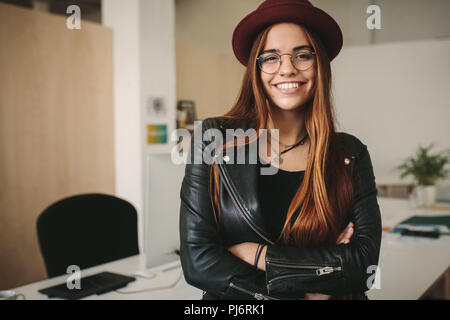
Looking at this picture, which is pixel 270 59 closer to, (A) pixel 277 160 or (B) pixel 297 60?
(B) pixel 297 60

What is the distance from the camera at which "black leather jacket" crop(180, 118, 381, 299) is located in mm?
1069

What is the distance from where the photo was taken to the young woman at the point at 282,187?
1074 millimetres

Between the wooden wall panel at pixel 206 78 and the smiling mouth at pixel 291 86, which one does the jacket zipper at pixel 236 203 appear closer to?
the smiling mouth at pixel 291 86

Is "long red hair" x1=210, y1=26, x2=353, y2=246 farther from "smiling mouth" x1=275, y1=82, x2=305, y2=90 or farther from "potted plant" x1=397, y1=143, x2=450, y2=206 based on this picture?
"potted plant" x1=397, y1=143, x2=450, y2=206

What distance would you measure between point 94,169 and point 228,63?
238 centimetres

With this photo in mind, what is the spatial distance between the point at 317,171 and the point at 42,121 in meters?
2.82

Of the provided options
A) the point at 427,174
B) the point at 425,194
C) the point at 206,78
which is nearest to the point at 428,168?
the point at 427,174

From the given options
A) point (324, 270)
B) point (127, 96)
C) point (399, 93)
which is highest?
point (399, 93)

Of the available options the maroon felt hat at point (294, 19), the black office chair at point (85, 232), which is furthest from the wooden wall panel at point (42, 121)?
the maroon felt hat at point (294, 19)

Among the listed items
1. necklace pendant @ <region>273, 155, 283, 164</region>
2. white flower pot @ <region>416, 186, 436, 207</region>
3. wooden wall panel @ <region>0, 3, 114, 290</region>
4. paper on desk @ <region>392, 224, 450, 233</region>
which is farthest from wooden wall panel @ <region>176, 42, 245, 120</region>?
necklace pendant @ <region>273, 155, 283, 164</region>

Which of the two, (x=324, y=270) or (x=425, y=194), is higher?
(x=324, y=270)

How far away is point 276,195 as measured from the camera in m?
1.17

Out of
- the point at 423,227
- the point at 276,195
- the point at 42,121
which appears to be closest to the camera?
the point at 276,195

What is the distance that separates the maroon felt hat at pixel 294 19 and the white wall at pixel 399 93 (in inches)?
136
